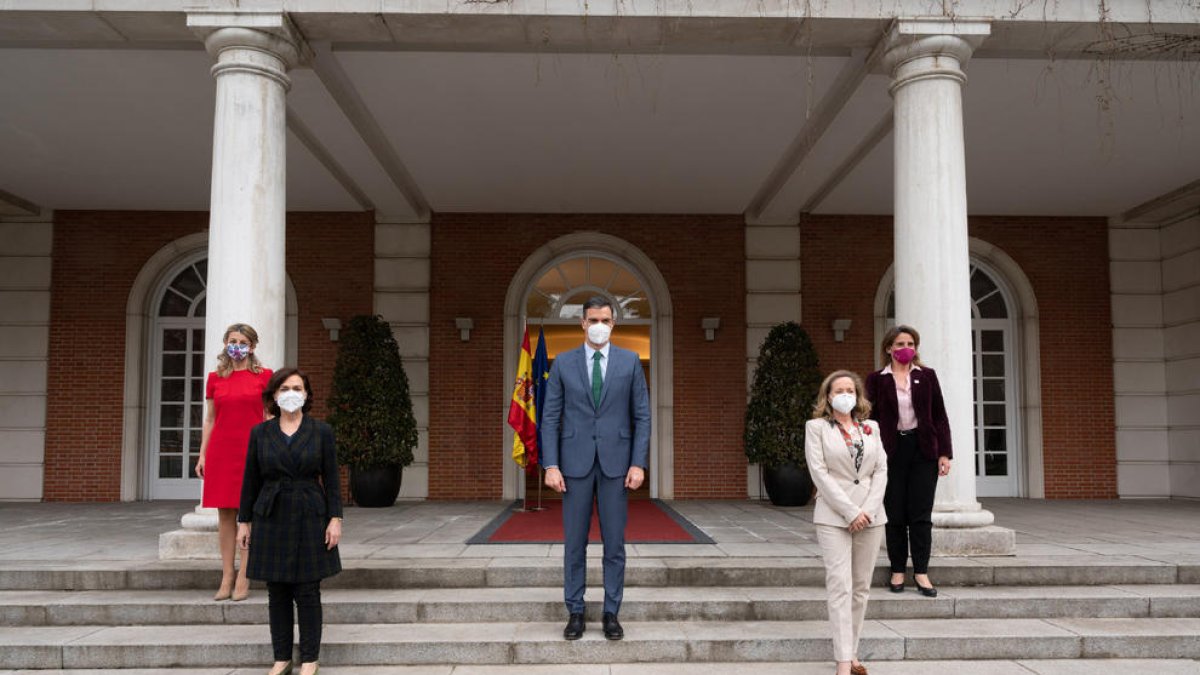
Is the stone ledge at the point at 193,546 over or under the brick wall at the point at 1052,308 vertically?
under

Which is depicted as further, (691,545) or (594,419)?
(691,545)

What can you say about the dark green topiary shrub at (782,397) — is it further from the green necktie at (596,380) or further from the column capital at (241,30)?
the column capital at (241,30)

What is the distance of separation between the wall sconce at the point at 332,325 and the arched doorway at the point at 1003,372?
6607 millimetres

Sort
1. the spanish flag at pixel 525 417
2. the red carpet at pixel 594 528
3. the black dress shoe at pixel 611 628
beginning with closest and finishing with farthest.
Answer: the black dress shoe at pixel 611 628, the red carpet at pixel 594 528, the spanish flag at pixel 525 417

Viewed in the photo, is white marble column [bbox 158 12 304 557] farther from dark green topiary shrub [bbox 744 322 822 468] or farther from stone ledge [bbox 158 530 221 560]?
dark green topiary shrub [bbox 744 322 822 468]

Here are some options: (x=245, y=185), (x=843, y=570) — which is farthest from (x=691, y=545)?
(x=245, y=185)

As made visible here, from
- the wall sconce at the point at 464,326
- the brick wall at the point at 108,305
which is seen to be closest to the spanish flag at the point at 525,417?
the wall sconce at the point at 464,326

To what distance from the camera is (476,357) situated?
11.0m

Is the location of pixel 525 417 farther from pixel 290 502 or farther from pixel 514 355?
pixel 290 502

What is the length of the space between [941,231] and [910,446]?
5.38ft

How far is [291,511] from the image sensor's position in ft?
12.9

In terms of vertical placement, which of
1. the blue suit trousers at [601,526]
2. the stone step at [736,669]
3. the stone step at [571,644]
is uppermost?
the blue suit trousers at [601,526]

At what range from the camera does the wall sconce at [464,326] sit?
10.8m

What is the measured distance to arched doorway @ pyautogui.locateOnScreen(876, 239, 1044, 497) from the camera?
11156 millimetres
